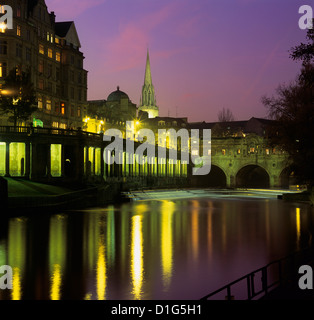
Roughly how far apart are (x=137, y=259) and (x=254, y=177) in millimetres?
117666

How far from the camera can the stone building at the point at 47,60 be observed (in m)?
68.4

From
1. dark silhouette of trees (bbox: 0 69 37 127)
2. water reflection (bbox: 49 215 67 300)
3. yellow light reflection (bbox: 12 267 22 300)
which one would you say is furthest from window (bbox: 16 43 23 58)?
yellow light reflection (bbox: 12 267 22 300)

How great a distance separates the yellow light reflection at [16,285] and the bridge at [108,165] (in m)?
36.0

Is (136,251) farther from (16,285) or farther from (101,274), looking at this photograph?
(16,285)

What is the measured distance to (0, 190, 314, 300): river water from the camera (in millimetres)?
17547

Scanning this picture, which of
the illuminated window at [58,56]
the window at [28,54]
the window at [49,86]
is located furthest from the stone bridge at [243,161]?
the window at [28,54]

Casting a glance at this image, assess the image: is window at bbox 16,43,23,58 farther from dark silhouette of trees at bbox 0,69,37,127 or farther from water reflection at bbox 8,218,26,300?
water reflection at bbox 8,218,26,300

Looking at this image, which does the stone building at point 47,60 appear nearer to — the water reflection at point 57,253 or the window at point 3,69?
the window at point 3,69

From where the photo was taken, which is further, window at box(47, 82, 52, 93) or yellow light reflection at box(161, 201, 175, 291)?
window at box(47, 82, 52, 93)

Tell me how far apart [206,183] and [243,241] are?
344 feet

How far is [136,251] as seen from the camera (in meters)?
25.6
